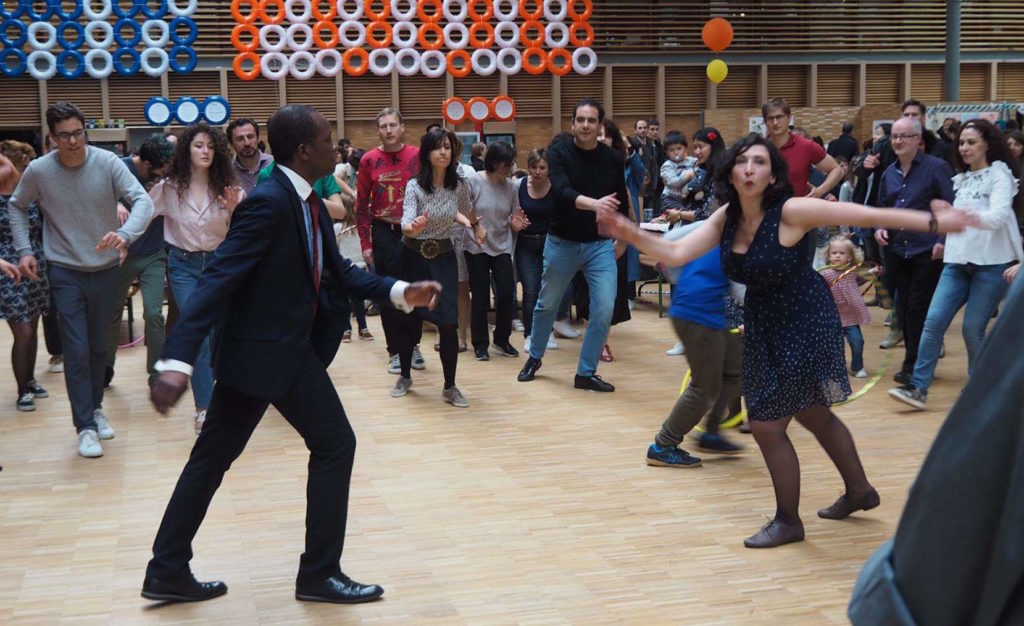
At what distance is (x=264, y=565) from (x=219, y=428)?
0.80 meters

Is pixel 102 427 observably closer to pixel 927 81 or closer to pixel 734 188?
pixel 734 188

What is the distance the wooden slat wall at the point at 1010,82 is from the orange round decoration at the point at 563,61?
8.50 m

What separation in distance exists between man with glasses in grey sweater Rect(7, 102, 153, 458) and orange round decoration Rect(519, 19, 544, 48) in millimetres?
12032

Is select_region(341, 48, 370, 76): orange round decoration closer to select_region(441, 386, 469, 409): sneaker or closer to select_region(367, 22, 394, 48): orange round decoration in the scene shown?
select_region(367, 22, 394, 48): orange round decoration

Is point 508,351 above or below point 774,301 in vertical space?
below

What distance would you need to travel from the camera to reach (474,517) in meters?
4.85

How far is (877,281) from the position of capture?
701 centimetres

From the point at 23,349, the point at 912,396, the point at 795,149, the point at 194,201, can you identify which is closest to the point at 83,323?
the point at 194,201

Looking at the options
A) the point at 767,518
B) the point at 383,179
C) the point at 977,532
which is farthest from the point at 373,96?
the point at 977,532

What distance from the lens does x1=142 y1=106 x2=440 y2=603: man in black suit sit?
3588 mm

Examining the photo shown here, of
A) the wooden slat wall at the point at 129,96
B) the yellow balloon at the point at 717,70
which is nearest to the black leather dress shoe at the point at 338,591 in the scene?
the yellow balloon at the point at 717,70

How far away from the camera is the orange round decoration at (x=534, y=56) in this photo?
56.6 ft

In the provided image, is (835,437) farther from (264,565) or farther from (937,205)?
(264,565)

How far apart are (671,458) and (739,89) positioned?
1522cm
